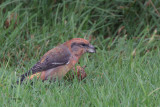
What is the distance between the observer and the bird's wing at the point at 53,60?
510 cm

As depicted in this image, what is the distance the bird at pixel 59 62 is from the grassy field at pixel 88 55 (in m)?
0.21

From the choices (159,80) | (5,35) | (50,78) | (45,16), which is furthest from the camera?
(45,16)

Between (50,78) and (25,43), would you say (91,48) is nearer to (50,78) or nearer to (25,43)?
(50,78)

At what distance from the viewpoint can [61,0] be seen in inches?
289

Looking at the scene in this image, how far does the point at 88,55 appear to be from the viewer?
20.7 ft

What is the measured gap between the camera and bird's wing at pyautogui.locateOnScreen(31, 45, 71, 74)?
510 cm

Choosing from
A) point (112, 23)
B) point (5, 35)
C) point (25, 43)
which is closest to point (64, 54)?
point (25, 43)

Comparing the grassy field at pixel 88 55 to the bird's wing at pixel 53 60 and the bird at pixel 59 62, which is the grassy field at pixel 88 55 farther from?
the bird's wing at pixel 53 60

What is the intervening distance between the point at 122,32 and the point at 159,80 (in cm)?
274

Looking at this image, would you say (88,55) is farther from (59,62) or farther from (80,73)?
(80,73)

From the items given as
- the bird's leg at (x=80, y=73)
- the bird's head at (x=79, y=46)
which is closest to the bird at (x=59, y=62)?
the bird's head at (x=79, y=46)

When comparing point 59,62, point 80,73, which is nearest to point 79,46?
point 59,62

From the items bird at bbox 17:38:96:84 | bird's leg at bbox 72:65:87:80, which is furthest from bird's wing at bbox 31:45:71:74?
bird's leg at bbox 72:65:87:80

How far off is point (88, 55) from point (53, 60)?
4.05 feet
